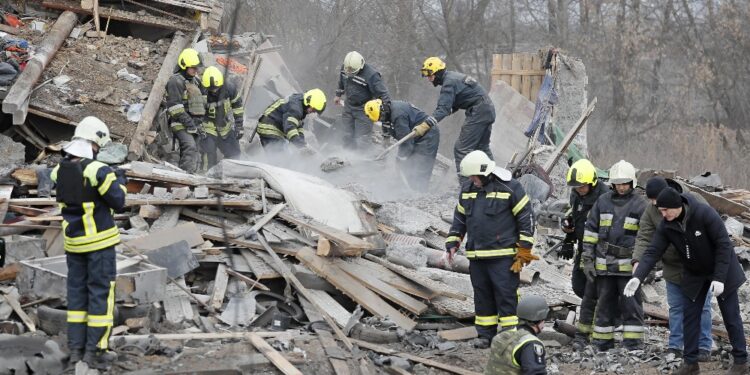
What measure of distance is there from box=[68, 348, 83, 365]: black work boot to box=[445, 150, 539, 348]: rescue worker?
3.36 m

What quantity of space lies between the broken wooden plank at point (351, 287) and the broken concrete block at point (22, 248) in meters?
2.31

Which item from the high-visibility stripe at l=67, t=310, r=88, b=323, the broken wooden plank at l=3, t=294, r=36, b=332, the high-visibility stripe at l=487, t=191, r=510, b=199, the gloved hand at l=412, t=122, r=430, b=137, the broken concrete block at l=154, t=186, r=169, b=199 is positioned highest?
the gloved hand at l=412, t=122, r=430, b=137

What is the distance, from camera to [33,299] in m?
7.32

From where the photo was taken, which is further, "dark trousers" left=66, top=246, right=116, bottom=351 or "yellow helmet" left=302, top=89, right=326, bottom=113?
"yellow helmet" left=302, top=89, right=326, bottom=113

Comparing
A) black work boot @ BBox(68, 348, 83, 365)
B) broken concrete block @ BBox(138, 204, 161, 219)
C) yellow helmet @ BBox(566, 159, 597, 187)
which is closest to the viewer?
black work boot @ BBox(68, 348, 83, 365)

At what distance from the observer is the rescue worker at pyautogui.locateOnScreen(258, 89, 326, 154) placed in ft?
41.5

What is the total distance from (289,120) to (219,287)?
4.89 meters

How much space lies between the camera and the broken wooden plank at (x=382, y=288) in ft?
28.0

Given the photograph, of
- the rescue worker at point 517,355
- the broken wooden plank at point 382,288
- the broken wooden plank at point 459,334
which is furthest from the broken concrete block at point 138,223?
the rescue worker at point 517,355

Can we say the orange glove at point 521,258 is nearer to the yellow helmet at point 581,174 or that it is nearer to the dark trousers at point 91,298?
the yellow helmet at point 581,174

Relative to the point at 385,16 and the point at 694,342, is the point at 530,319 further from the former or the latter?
the point at 385,16

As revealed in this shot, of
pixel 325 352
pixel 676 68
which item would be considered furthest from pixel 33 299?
pixel 676 68

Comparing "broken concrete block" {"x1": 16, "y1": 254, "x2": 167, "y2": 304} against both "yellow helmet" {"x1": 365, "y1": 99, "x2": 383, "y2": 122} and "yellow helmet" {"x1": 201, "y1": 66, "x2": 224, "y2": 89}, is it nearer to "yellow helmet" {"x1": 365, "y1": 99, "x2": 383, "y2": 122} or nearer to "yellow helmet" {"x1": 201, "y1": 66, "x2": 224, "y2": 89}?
"yellow helmet" {"x1": 201, "y1": 66, "x2": 224, "y2": 89}

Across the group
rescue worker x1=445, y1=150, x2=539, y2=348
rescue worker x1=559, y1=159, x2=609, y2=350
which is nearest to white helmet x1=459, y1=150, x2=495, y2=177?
rescue worker x1=445, y1=150, x2=539, y2=348
